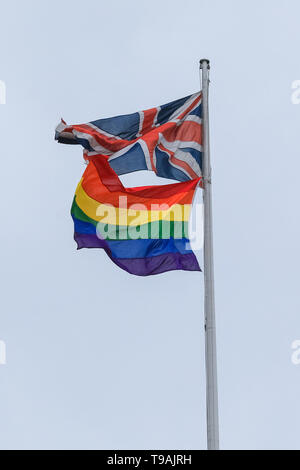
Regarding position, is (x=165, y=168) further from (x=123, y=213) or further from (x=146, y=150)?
(x=123, y=213)

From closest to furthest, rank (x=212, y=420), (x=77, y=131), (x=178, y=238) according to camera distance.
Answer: (x=212, y=420)
(x=178, y=238)
(x=77, y=131)

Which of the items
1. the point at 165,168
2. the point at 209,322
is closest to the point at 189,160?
the point at 165,168

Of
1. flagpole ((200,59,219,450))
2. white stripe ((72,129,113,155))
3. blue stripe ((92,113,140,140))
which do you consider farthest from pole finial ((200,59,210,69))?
white stripe ((72,129,113,155))

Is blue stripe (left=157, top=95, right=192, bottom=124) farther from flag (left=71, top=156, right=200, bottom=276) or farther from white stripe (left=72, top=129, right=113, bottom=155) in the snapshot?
flag (left=71, top=156, right=200, bottom=276)

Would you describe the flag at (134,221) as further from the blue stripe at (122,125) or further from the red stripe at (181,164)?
the blue stripe at (122,125)

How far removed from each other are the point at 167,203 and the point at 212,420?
16.6 ft

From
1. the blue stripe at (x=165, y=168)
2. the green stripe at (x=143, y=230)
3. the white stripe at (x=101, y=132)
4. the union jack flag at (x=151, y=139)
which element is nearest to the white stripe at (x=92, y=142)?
the union jack flag at (x=151, y=139)

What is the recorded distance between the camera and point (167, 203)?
22.5 metres

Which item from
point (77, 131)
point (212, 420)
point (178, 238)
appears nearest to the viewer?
point (212, 420)

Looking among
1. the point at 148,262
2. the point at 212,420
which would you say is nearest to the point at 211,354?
the point at 212,420

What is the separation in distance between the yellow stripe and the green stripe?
0.09 metres

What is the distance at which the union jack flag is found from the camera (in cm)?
2288
